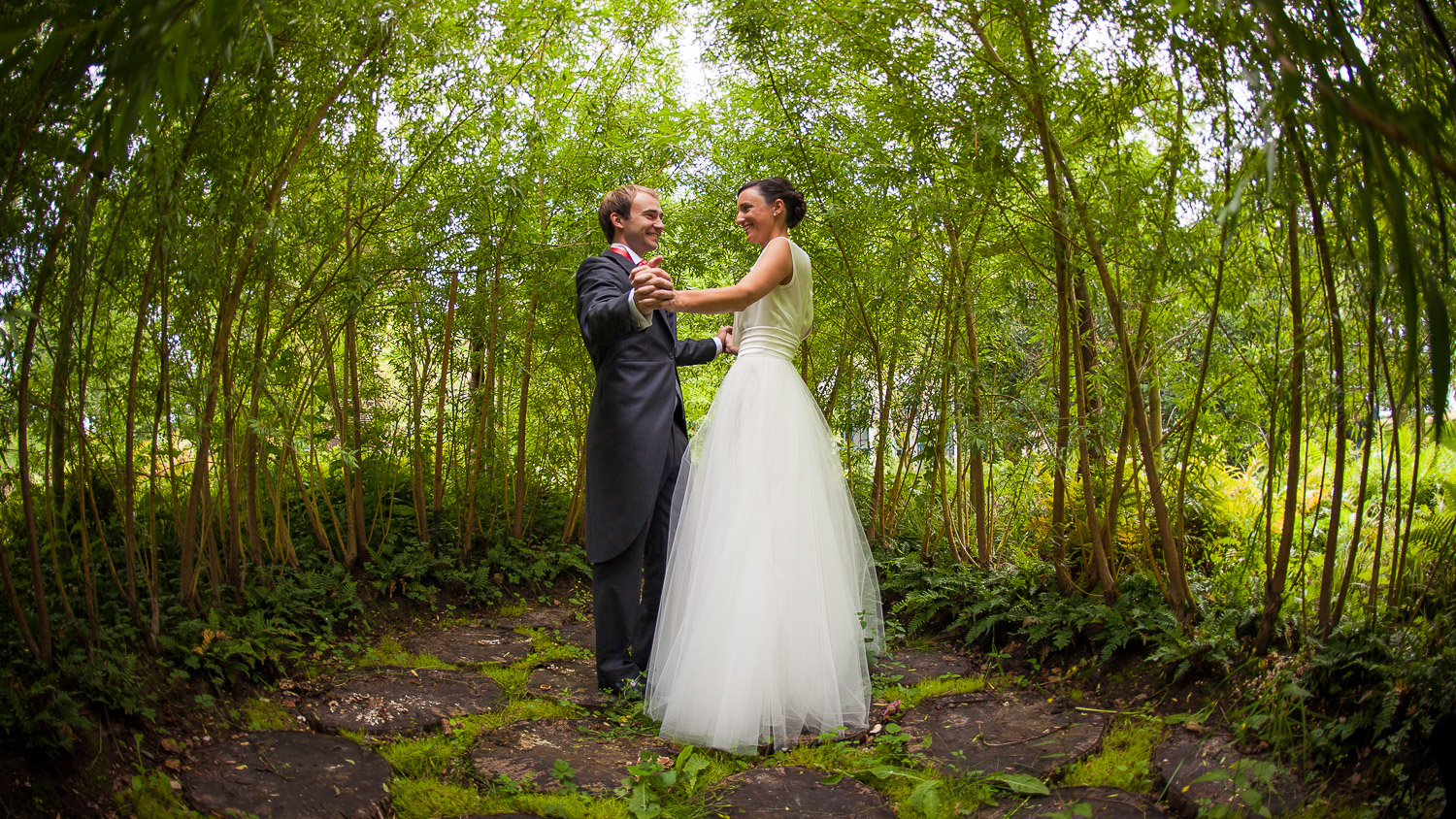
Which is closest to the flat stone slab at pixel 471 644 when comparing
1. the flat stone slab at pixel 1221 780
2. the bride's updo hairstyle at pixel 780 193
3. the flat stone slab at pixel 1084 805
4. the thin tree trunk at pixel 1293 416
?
the bride's updo hairstyle at pixel 780 193

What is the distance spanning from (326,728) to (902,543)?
9.87 feet

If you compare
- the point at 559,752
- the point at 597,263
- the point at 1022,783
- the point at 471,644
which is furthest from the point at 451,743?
the point at 597,263

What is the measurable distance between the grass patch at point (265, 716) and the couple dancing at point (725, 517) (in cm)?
89

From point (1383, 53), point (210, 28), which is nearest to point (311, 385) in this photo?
point (210, 28)

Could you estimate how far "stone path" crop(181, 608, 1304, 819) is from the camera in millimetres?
1870

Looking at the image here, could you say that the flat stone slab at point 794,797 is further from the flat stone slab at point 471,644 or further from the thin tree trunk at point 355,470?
the thin tree trunk at point 355,470

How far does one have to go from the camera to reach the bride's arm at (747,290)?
2.71 metres

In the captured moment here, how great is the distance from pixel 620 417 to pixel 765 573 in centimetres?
73

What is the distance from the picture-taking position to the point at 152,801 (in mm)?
1817

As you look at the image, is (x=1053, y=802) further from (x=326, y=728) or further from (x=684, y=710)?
(x=326, y=728)

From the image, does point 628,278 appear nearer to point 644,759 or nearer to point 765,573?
point 765,573

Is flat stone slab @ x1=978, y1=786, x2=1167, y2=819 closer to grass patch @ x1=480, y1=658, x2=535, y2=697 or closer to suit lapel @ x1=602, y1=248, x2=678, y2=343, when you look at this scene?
grass patch @ x1=480, y1=658, x2=535, y2=697

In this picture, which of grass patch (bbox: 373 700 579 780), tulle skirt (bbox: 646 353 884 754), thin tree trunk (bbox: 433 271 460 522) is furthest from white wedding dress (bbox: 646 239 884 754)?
thin tree trunk (bbox: 433 271 460 522)

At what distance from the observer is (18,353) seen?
2.11 meters
